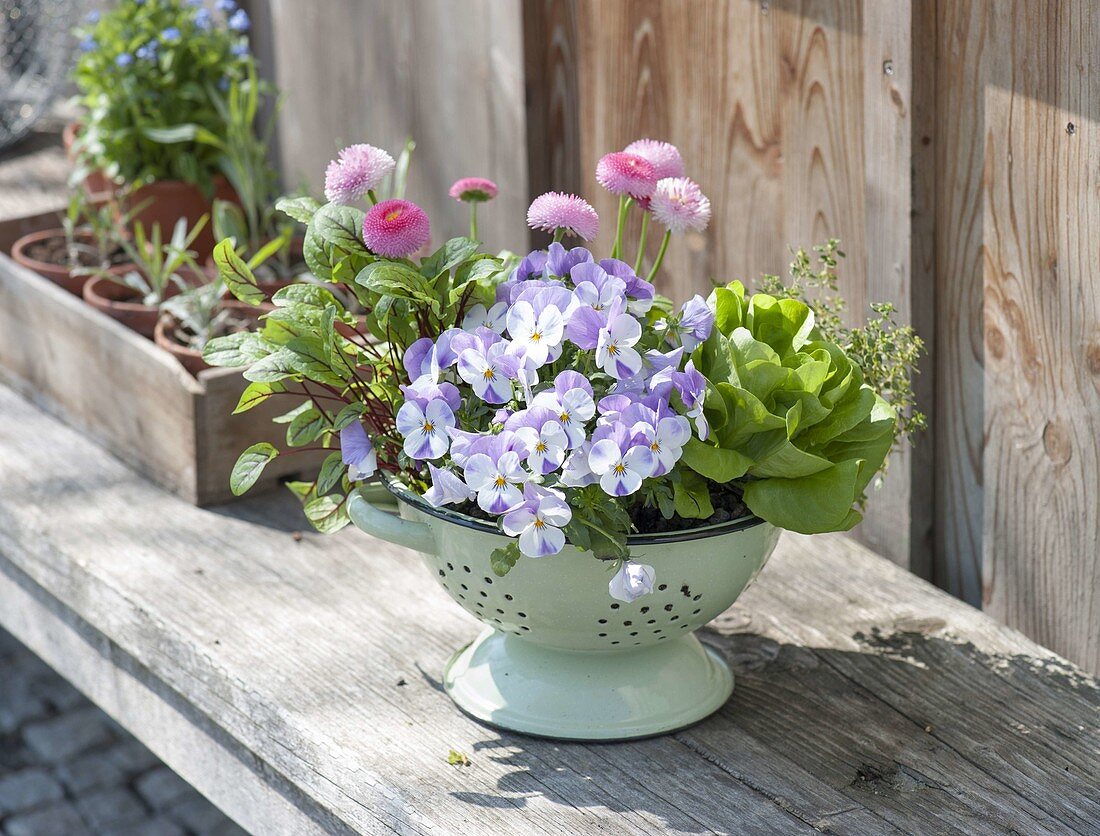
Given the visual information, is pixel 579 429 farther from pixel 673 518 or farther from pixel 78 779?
pixel 78 779

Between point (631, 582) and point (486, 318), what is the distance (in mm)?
258

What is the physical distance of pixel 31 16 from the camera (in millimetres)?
2740

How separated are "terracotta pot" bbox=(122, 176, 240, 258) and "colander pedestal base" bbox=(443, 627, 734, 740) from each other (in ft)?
3.90

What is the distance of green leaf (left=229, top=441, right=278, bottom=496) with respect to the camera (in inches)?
46.3

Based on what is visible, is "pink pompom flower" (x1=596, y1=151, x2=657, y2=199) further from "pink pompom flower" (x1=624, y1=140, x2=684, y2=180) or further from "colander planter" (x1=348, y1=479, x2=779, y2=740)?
"colander planter" (x1=348, y1=479, x2=779, y2=740)

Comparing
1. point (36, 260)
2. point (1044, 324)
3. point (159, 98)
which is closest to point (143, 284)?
point (36, 260)

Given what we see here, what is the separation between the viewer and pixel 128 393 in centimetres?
184

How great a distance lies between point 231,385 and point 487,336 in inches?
29.0

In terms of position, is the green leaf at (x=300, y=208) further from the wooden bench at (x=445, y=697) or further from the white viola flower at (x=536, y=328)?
the wooden bench at (x=445, y=697)

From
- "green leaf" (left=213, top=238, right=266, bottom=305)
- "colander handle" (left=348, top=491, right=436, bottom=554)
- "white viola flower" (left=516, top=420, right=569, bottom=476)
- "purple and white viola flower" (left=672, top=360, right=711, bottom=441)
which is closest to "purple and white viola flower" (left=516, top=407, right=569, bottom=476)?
"white viola flower" (left=516, top=420, right=569, bottom=476)

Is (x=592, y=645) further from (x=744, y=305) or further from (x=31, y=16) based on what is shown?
(x=31, y=16)

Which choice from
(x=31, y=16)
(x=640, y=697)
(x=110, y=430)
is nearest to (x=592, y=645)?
(x=640, y=697)

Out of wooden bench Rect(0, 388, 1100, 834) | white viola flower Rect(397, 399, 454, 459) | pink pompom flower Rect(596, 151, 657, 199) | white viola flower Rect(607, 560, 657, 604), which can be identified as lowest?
wooden bench Rect(0, 388, 1100, 834)

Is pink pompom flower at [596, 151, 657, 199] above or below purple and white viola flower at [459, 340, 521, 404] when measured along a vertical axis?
above
